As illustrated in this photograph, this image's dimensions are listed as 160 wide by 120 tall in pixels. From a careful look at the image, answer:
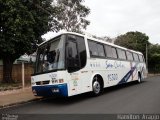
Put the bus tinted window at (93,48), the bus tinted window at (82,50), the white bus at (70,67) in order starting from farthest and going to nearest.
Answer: the bus tinted window at (93,48) → the bus tinted window at (82,50) → the white bus at (70,67)

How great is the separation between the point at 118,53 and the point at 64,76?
25.3ft

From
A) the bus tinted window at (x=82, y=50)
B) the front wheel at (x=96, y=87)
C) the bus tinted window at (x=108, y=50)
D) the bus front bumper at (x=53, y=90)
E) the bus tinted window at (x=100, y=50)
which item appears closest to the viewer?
the bus front bumper at (x=53, y=90)

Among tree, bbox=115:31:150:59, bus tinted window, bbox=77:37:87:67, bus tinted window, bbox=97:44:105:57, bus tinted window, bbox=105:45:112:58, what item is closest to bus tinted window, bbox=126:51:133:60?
bus tinted window, bbox=105:45:112:58

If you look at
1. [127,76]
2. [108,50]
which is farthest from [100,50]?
[127,76]

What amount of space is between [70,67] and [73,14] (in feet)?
60.3

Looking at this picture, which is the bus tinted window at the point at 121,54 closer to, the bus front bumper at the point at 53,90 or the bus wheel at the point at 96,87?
the bus wheel at the point at 96,87

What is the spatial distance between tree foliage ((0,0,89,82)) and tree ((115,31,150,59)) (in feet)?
84.5

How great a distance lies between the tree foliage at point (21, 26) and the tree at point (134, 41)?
25766 millimetres

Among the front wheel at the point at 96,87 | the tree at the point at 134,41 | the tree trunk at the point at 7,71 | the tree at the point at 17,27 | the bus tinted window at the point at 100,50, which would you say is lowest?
the front wheel at the point at 96,87

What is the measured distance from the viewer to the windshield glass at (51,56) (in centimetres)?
1058

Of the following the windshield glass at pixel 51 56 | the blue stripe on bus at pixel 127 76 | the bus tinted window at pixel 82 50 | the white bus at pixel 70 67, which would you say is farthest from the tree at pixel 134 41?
the windshield glass at pixel 51 56

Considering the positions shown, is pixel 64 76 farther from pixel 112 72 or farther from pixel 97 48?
pixel 112 72

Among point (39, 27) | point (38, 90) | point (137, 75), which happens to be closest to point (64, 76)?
point (38, 90)

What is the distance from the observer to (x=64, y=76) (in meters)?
10.3
